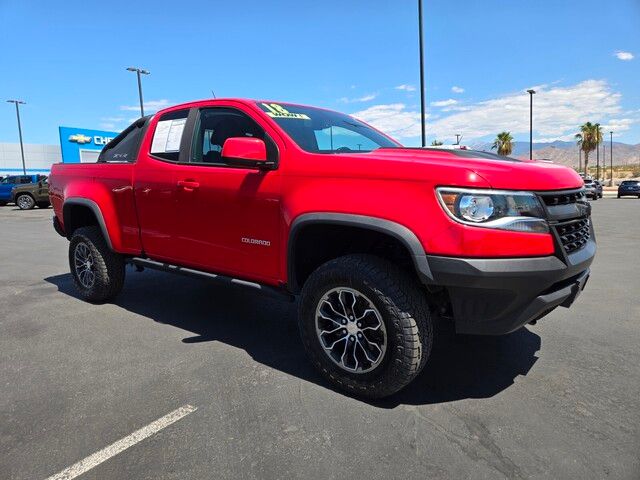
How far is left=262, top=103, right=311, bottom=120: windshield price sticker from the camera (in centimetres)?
355

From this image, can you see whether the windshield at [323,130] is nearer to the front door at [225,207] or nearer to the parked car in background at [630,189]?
the front door at [225,207]

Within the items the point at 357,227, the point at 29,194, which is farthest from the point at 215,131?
the point at 29,194

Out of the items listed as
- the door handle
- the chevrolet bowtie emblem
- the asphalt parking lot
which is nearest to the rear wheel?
the chevrolet bowtie emblem

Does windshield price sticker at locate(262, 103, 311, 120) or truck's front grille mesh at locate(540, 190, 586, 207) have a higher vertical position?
windshield price sticker at locate(262, 103, 311, 120)

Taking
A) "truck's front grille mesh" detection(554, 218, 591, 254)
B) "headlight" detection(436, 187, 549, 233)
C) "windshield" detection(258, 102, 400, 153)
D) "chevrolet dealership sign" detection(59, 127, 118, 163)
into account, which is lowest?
"truck's front grille mesh" detection(554, 218, 591, 254)

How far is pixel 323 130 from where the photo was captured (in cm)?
380

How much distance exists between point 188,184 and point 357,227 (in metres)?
1.64

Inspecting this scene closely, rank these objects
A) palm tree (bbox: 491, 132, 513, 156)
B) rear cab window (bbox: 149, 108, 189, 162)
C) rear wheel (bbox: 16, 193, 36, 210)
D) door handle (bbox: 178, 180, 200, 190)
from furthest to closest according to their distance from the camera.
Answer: palm tree (bbox: 491, 132, 513, 156), rear wheel (bbox: 16, 193, 36, 210), rear cab window (bbox: 149, 108, 189, 162), door handle (bbox: 178, 180, 200, 190)

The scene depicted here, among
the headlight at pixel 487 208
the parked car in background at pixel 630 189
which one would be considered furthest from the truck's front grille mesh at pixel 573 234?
the parked car in background at pixel 630 189

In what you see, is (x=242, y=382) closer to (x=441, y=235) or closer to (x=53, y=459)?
(x=53, y=459)

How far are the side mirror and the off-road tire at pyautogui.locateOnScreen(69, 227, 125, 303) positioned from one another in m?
2.33

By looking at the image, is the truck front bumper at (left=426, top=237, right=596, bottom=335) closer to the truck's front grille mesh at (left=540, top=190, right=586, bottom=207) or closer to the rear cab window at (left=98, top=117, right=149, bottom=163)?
the truck's front grille mesh at (left=540, top=190, right=586, bottom=207)

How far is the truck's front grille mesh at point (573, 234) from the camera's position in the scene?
8.59 ft

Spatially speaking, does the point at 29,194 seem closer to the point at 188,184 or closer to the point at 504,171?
the point at 188,184
